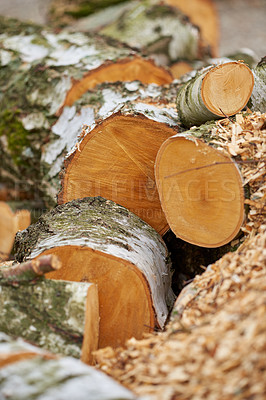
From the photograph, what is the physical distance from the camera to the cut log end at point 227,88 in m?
2.06

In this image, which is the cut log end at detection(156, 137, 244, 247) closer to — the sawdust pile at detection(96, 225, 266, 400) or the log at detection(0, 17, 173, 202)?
the sawdust pile at detection(96, 225, 266, 400)

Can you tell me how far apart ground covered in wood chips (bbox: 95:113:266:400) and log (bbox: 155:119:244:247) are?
65 millimetres

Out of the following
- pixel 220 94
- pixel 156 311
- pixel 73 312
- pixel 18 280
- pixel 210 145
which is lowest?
pixel 156 311

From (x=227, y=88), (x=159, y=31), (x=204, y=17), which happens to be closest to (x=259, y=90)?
(x=227, y=88)

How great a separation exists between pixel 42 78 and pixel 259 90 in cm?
183

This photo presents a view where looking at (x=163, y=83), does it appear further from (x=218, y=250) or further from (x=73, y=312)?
(x=73, y=312)

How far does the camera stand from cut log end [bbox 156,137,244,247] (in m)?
1.80

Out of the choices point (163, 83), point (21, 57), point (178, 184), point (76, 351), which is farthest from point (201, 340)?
point (21, 57)

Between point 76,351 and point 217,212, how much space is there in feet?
2.82

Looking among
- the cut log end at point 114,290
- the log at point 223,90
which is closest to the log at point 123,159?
the log at point 223,90

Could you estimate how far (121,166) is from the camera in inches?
91.4

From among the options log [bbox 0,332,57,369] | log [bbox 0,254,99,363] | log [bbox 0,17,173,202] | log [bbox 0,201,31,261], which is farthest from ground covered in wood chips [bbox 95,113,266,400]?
log [bbox 0,201,31,261]

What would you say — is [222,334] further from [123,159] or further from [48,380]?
[123,159]

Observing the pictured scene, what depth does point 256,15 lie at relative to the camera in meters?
7.32
